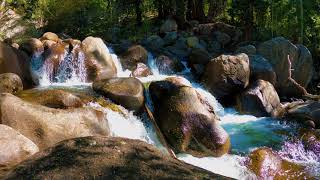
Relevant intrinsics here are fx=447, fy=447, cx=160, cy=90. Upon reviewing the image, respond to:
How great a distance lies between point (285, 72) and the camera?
21062mm

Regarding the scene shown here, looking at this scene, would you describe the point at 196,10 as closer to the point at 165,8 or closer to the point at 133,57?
the point at 165,8

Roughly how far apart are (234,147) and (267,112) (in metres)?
4.61

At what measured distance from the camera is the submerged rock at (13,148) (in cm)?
666

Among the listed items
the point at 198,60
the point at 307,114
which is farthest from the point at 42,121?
the point at 198,60

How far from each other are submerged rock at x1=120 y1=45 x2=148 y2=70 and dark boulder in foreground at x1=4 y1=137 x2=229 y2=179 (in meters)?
14.5

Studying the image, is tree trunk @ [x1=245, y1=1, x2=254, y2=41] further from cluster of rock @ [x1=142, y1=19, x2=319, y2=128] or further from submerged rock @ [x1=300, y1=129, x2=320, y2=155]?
submerged rock @ [x1=300, y1=129, x2=320, y2=155]

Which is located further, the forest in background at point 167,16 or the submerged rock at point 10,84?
the forest in background at point 167,16

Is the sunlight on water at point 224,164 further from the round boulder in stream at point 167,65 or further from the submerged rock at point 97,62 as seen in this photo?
the round boulder in stream at point 167,65

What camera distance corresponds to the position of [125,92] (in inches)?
506

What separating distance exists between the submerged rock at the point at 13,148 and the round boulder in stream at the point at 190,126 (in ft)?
19.0

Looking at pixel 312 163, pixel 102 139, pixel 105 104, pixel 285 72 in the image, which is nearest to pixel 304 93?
pixel 285 72

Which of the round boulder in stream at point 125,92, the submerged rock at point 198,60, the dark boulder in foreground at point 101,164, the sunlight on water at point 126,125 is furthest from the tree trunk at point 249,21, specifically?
the dark boulder in foreground at point 101,164

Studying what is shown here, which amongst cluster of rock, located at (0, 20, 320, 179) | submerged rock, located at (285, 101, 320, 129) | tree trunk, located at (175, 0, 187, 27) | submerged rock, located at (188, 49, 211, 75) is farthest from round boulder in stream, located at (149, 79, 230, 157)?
tree trunk, located at (175, 0, 187, 27)

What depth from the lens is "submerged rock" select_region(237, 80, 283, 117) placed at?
56.6 feet
